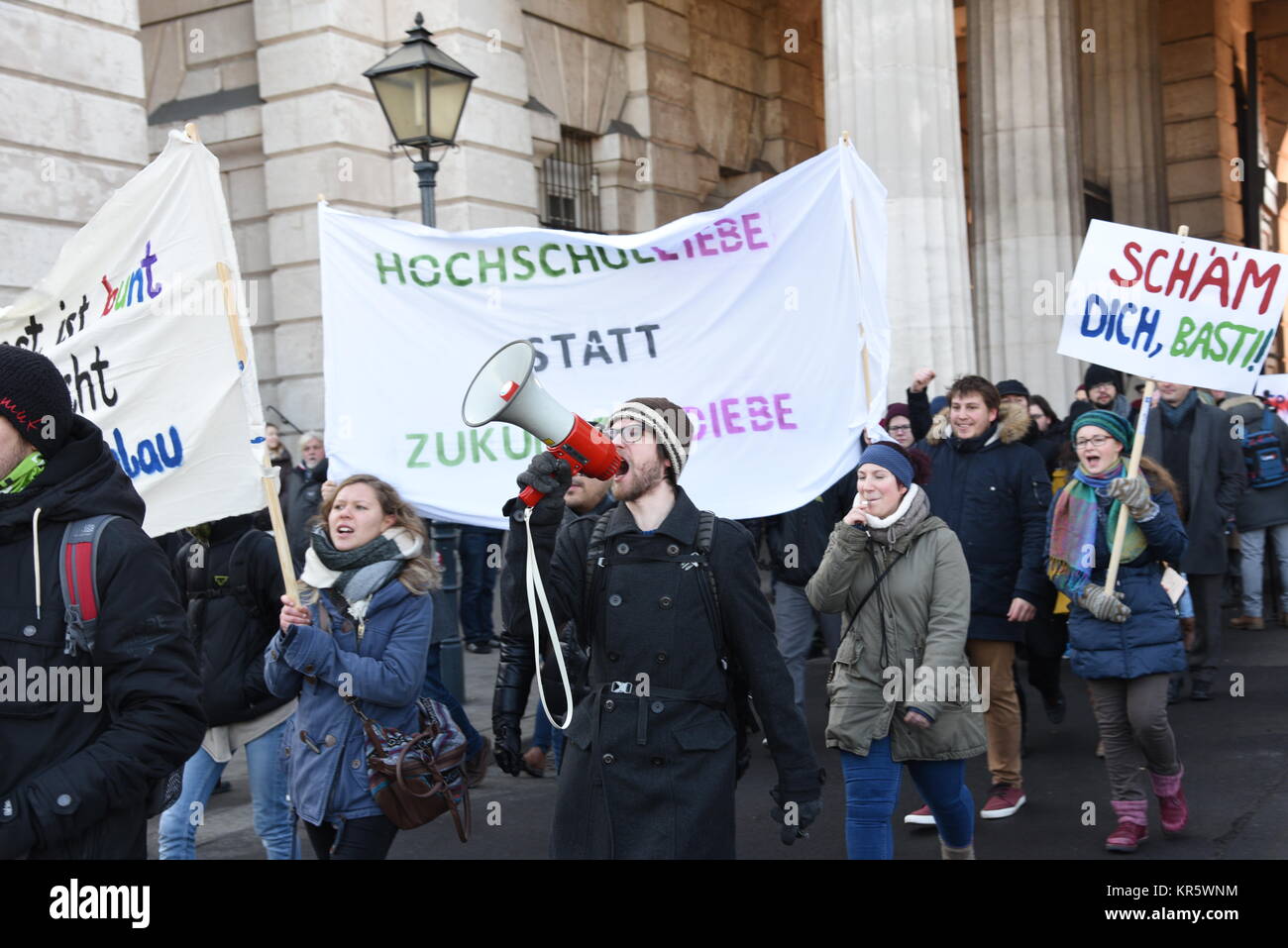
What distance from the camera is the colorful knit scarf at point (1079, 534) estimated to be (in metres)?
6.41

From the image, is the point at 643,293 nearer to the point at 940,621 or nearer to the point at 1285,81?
the point at 940,621

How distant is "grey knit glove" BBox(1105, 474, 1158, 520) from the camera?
20.6ft

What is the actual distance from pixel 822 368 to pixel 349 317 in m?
2.24

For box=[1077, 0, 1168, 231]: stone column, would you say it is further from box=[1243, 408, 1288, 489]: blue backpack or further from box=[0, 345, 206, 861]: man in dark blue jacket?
box=[0, 345, 206, 861]: man in dark blue jacket

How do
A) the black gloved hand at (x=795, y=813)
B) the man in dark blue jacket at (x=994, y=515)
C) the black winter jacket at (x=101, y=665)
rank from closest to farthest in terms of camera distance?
the black winter jacket at (x=101, y=665)
the black gloved hand at (x=795, y=813)
the man in dark blue jacket at (x=994, y=515)

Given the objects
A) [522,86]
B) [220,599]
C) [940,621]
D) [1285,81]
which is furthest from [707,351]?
[1285,81]

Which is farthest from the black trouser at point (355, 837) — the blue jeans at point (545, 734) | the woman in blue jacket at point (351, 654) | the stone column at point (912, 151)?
the stone column at point (912, 151)

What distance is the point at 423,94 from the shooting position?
30.5 ft

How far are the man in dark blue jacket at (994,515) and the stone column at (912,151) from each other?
4.82 m

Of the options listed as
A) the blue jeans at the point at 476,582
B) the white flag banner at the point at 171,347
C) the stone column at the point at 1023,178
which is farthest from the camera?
the stone column at the point at 1023,178

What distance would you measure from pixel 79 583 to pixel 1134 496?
458 centimetres

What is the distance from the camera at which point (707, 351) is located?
6.98 metres

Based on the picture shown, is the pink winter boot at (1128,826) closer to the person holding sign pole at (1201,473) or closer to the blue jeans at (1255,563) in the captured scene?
the person holding sign pole at (1201,473)

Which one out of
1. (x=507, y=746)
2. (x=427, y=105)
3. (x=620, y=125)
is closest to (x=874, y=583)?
(x=507, y=746)
